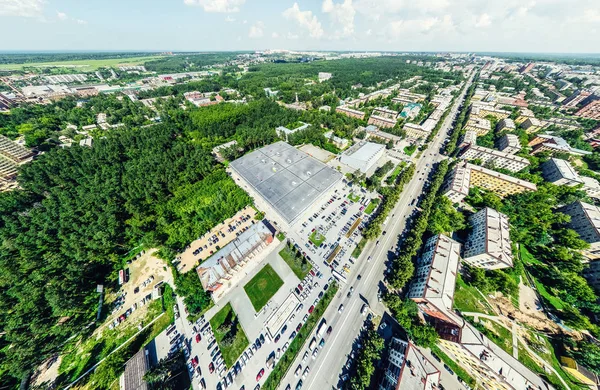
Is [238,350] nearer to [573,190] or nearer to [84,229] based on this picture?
[84,229]

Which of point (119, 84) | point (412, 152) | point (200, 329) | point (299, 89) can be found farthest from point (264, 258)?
point (119, 84)

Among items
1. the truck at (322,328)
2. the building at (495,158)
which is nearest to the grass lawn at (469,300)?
the truck at (322,328)

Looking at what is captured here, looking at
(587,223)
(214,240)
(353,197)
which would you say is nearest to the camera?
(587,223)

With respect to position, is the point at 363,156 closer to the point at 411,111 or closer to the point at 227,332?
the point at 227,332

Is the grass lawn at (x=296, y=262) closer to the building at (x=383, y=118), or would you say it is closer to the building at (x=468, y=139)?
the building at (x=468, y=139)

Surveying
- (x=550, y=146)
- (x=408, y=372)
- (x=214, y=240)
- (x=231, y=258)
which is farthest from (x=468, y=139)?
(x=214, y=240)

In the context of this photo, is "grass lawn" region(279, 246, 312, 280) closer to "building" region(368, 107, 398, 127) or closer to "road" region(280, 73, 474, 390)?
"road" region(280, 73, 474, 390)

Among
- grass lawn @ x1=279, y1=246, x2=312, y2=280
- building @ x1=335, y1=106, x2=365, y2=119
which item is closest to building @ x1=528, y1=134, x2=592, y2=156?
building @ x1=335, y1=106, x2=365, y2=119
